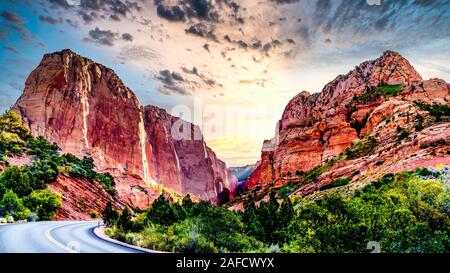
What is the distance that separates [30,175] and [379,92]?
56200mm

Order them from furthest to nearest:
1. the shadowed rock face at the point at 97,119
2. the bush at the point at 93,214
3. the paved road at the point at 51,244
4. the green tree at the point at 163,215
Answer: the shadowed rock face at the point at 97,119, the bush at the point at 93,214, the green tree at the point at 163,215, the paved road at the point at 51,244

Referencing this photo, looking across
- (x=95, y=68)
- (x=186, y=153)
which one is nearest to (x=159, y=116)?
(x=186, y=153)

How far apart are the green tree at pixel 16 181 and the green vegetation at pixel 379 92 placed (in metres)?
54.4

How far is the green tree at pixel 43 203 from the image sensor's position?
2678 centimetres

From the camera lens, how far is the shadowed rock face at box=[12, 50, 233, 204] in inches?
2110

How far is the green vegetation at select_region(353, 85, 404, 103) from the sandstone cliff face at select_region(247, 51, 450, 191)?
2.34ft

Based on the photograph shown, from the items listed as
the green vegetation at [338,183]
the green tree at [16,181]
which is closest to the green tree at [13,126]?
the green tree at [16,181]

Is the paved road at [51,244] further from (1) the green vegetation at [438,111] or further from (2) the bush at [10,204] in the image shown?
(1) the green vegetation at [438,111]

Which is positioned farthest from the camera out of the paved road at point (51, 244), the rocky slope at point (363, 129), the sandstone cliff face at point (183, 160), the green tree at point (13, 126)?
the sandstone cliff face at point (183, 160)

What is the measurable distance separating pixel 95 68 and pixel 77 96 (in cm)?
1047

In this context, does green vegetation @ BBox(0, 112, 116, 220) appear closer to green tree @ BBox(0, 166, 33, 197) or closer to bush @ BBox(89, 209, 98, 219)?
green tree @ BBox(0, 166, 33, 197)

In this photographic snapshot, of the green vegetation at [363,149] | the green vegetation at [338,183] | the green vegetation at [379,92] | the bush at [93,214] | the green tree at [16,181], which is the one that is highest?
the green vegetation at [379,92]

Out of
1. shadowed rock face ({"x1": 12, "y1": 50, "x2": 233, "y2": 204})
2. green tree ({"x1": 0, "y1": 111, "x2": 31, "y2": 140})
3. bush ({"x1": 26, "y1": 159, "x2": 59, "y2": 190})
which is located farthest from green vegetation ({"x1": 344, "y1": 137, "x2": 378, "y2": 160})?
green tree ({"x1": 0, "y1": 111, "x2": 31, "y2": 140})

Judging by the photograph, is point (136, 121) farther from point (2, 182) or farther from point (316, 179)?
point (2, 182)
